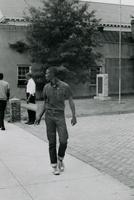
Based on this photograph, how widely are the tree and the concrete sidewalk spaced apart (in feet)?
52.8

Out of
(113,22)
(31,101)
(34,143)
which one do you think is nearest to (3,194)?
(34,143)

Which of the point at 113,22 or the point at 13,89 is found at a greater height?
the point at 113,22

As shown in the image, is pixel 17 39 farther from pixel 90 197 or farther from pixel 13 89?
pixel 90 197

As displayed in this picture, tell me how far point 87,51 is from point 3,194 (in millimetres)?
20233

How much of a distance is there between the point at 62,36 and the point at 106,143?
16.1 meters

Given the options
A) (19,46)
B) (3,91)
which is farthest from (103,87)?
(3,91)

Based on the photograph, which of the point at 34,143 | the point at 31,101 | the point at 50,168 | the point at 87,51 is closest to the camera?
the point at 50,168

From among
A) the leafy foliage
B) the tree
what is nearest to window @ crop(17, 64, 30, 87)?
the leafy foliage

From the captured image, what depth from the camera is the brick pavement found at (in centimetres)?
752

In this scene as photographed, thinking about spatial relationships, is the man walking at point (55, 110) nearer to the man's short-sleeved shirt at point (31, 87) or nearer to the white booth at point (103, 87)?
the man's short-sleeved shirt at point (31, 87)

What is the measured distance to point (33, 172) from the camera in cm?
723

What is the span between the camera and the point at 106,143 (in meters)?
10.2

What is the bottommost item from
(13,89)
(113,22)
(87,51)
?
(13,89)

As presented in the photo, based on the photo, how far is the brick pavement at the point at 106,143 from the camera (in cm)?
752
